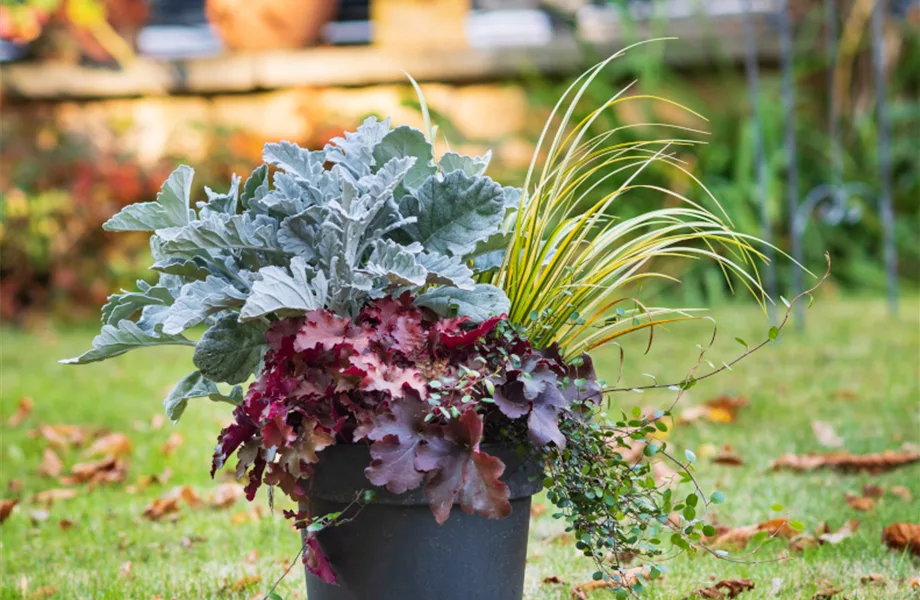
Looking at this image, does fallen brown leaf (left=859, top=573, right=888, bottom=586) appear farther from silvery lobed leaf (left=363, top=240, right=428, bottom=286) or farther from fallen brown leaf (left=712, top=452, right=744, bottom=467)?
silvery lobed leaf (left=363, top=240, right=428, bottom=286)

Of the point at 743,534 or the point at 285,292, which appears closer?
the point at 285,292

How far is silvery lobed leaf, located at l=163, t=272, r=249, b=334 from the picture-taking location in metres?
1.50

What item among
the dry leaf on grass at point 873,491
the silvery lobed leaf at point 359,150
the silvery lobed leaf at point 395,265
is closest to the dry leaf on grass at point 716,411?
the dry leaf on grass at point 873,491

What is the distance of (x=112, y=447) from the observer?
313cm

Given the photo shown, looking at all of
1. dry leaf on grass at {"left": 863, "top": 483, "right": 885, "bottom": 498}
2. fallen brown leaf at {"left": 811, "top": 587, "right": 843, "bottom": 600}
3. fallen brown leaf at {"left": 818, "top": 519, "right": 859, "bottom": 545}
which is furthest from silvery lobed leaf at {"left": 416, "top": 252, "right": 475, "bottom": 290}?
dry leaf on grass at {"left": 863, "top": 483, "right": 885, "bottom": 498}

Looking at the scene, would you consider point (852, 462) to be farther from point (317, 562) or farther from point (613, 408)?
point (317, 562)

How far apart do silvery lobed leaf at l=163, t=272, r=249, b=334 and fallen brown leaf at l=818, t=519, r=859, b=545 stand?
1.38 metres

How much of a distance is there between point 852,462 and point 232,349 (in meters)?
1.87

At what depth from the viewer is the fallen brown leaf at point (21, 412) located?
11.7 ft

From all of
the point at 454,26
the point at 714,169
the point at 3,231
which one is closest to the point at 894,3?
the point at 714,169

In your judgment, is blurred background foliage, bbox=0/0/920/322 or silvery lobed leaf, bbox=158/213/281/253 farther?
Result: blurred background foliage, bbox=0/0/920/322

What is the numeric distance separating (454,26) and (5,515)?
5026mm

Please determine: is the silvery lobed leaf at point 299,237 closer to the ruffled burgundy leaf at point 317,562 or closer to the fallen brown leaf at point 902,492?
the ruffled burgundy leaf at point 317,562

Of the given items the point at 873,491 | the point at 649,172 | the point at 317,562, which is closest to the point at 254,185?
the point at 317,562
